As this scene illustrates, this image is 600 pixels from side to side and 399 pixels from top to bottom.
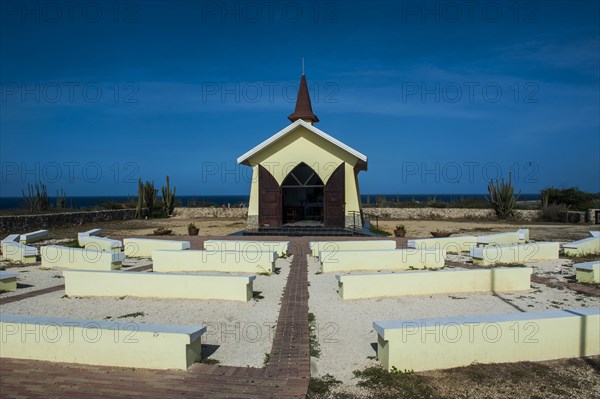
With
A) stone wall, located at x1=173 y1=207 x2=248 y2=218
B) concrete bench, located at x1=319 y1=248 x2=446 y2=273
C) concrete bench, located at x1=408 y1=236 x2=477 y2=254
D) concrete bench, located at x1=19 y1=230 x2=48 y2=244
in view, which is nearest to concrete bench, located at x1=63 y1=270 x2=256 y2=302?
concrete bench, located at x1=319 y1=248 x2=446 y2=273

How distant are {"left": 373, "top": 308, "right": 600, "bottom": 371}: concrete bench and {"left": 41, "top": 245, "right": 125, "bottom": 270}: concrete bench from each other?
846cm

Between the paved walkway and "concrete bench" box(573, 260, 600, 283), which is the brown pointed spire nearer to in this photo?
"concrete bench" box(573, 260, 600, 283)

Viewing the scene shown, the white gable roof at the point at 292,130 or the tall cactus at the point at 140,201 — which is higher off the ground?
the white gable roof at the point at 292,130

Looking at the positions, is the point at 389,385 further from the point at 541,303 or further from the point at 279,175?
the point at 279,175

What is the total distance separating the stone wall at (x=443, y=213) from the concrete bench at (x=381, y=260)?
2116 cm

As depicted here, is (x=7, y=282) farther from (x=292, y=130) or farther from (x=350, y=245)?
(x=292, y=130)

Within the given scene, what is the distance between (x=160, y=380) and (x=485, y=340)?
3.88 m

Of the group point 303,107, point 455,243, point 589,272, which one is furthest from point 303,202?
point 589,272

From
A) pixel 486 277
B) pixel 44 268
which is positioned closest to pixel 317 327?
pixel 486 277

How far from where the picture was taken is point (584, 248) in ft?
45.2

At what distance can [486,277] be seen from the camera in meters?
9.12

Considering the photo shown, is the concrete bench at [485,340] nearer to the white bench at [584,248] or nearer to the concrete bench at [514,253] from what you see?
the concrete bench at [514,253]

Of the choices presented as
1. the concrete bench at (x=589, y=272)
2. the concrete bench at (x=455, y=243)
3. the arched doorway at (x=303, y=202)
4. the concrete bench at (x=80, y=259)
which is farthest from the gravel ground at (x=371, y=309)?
the arched doorway at (x=303, y=202)

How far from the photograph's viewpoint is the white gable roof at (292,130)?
1867 centimetres
